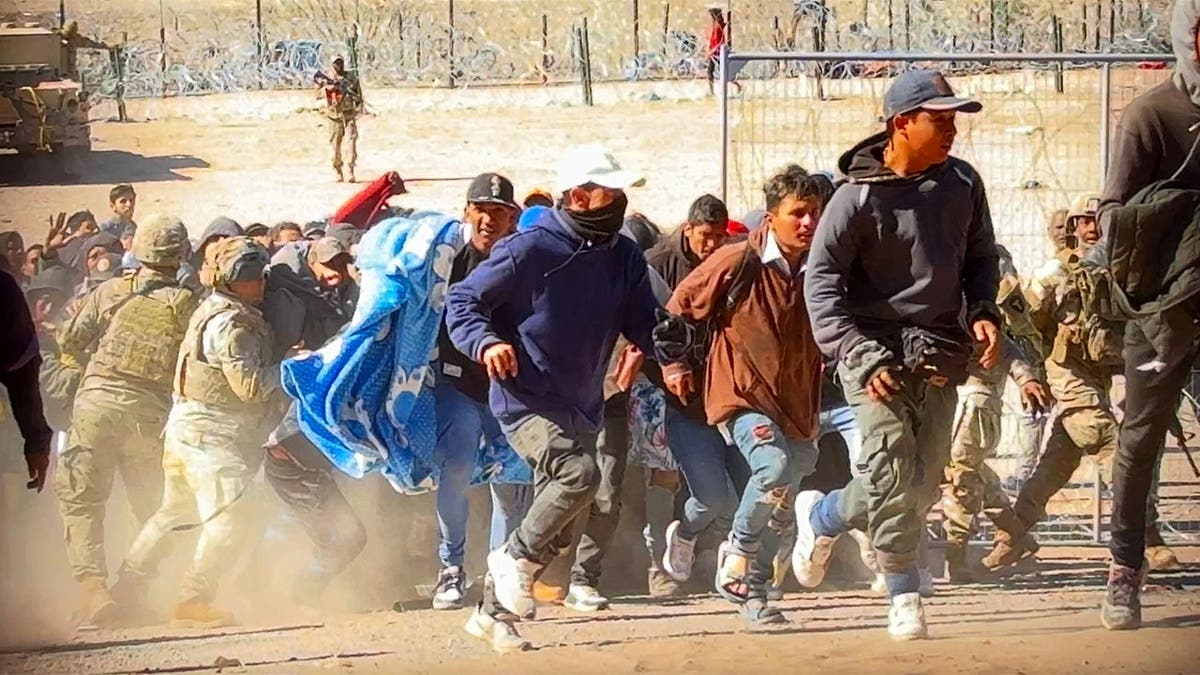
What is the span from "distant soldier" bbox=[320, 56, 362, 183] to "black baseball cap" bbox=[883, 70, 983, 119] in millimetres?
3868

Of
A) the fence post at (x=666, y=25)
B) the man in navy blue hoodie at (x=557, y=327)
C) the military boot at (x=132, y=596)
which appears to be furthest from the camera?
the fence post at (x=666, y=25)

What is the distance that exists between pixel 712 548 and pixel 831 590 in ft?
1.66

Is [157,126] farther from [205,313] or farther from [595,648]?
[595,648]

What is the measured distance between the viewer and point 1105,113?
8.49 m

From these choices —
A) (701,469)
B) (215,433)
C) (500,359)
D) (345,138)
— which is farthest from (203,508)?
(345,138)

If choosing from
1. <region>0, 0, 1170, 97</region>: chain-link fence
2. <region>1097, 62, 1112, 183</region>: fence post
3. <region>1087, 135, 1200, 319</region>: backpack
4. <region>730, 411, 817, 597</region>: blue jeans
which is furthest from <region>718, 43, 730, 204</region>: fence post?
<region>1087, 135, 1200, 319</region>: backpack

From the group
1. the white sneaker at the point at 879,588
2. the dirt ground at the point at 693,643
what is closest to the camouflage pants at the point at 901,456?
the dirt ground at the point at 693,643

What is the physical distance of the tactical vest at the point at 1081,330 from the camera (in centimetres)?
742

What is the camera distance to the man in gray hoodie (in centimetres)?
619

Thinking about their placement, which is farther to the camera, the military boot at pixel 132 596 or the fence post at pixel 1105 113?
the fence post at pixel 1105 113

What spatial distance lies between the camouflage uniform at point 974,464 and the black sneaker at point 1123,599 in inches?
42.4

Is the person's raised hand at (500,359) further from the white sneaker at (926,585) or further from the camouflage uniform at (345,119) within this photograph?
the camouflage uniform at (345,119)

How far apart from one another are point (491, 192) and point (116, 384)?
163 centimetres

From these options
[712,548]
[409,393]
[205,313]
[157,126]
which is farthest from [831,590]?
[157,126]
